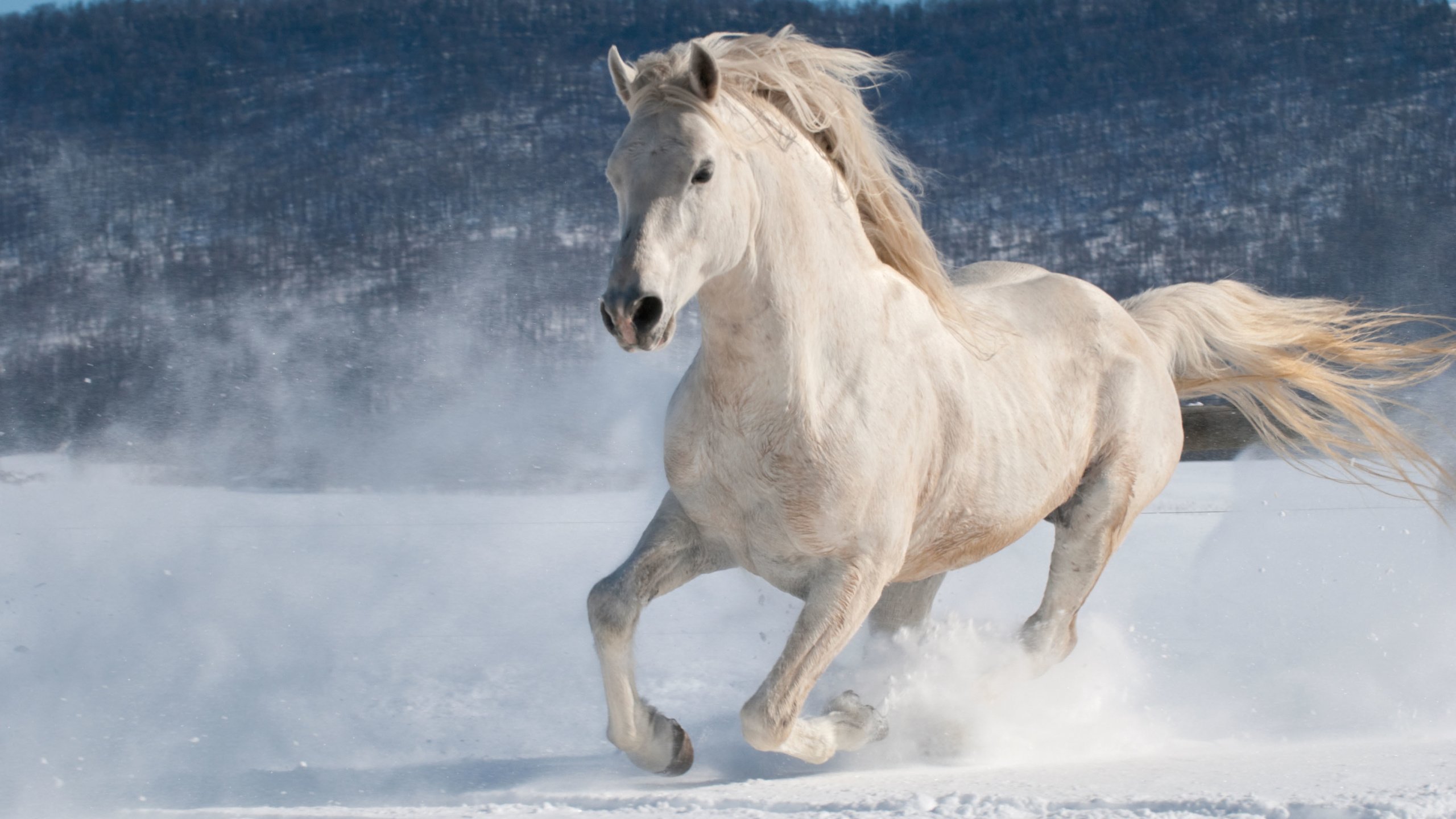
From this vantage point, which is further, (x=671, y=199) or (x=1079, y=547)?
(x=1079, y=547)

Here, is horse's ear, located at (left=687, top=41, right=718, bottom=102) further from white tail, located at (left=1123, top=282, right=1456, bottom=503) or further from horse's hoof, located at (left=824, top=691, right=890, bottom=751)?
white tail, located at (left=1123, top=282, right=1456, bottom=503)

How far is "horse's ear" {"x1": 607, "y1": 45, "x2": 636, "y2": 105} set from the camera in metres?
1.89

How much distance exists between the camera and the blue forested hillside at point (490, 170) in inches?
925

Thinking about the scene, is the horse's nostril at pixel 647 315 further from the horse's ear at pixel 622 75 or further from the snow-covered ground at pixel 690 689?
the snow-covered ground at pixel 690 689

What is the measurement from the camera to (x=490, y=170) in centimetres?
3328

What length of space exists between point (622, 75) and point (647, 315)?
0.50 meters

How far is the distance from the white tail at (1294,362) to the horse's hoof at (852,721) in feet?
4.47

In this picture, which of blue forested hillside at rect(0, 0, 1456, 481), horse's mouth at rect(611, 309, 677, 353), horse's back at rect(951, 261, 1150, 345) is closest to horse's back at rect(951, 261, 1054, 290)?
horse's back at rect(951, 261, 1150, 345)

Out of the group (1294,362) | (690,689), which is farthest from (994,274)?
(690,689)

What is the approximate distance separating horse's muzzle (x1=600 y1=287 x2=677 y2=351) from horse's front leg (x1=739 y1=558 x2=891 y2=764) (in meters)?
0.60

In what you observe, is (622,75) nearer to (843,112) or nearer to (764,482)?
(843,112)

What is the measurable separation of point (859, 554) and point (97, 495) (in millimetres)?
9099

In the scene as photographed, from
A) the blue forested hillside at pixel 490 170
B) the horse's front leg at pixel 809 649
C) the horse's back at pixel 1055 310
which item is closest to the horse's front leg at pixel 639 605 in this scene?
the horse's front leg at pixel 809 649

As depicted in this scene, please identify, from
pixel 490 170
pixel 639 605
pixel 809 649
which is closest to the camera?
pixel 809 649
